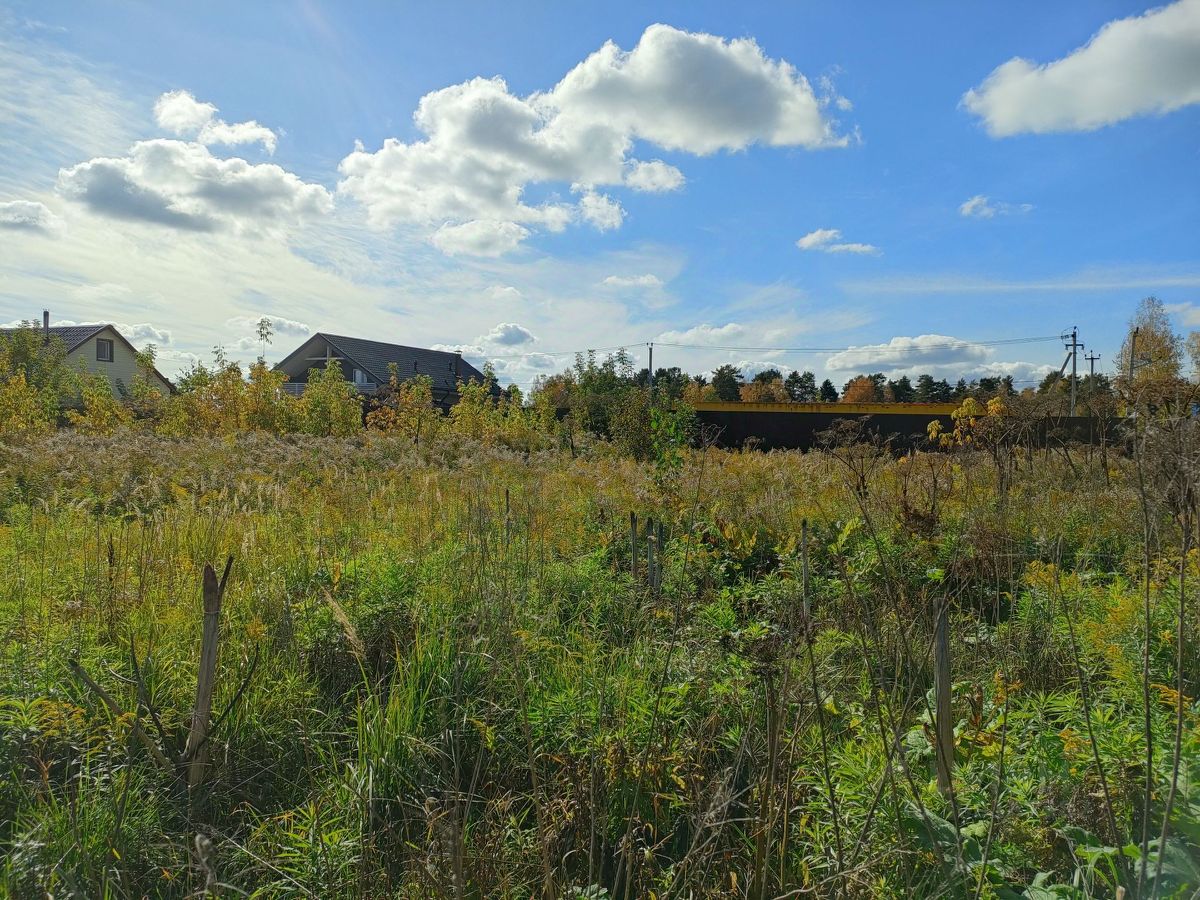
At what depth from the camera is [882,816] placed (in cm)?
213

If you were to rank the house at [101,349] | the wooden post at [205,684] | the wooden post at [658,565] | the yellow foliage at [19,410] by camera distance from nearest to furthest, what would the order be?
the wooden post at [205,684] → the wooden post at [658,565] → the yellow foliage at [19,410] → the house at [101,349]

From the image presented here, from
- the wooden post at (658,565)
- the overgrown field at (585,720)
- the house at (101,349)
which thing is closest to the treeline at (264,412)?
the wooden post at (658,565)

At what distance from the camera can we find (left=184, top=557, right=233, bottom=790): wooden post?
2.30 meters

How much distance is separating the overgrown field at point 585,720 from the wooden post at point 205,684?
9 cm

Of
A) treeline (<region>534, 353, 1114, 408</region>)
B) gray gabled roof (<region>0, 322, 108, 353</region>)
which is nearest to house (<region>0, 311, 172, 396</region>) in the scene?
gray gabled roof (<region>0, 322, 108, 353</region>)

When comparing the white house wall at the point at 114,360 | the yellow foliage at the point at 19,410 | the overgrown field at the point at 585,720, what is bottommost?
the overgrown field at the point at 585,720

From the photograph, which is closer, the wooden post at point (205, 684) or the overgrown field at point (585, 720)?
the overgrown field at point (585, 720)

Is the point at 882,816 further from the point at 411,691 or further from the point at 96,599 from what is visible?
the point at 96,599

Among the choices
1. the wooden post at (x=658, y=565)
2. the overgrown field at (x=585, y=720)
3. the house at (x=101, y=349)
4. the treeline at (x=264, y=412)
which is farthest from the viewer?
the house at (x=101, y=349)

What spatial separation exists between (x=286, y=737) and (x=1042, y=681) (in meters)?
3.48

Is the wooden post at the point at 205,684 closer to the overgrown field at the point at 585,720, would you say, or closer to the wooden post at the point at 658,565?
the overgrown field at the point at 585,720

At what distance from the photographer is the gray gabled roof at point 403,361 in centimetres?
4472

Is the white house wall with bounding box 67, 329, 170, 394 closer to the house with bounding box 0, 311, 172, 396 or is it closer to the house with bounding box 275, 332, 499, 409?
the house with bounding box 0, 311, 172, 396

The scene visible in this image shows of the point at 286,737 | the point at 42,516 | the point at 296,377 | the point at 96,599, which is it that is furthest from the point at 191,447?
the point at 296,377
